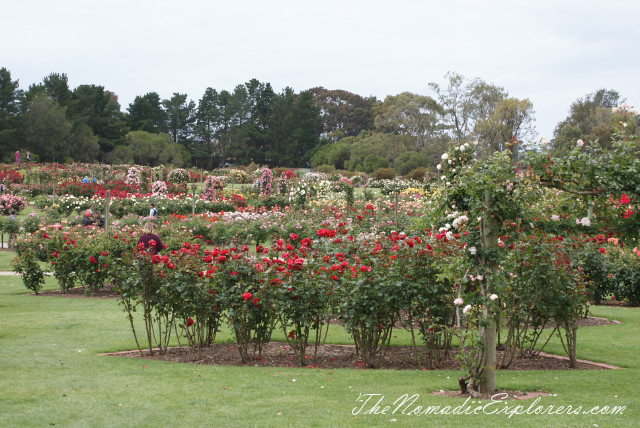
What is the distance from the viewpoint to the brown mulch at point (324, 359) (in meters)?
7.47

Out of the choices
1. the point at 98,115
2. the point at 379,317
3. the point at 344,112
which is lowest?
the point at 379,317

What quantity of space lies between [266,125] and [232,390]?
68393 mm

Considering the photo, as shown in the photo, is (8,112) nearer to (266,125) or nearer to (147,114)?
(147,114)

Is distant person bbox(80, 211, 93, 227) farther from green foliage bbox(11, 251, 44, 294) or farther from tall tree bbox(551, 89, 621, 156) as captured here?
tall tree bbox(551, 89, 621, 156)

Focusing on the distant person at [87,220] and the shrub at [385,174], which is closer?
the distant person at [87,220]

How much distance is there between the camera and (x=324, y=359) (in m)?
7.78

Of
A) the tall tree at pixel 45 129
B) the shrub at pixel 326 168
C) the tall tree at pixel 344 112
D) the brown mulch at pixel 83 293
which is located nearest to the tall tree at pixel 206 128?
the tall tree at pixel 344 112

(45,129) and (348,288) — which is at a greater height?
(45,129)

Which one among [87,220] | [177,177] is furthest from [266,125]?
[87,220]

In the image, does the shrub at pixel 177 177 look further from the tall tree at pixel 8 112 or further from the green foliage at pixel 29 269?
the green foliage at pixel 29 269

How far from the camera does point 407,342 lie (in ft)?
29.6

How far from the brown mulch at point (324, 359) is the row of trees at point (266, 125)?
92.2 feet

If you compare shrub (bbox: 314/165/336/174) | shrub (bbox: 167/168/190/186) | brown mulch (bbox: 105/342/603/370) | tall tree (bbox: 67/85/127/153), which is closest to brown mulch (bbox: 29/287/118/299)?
brown mulch (bbox: 105/342/603/370)

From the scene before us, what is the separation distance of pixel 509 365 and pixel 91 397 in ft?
16.0
